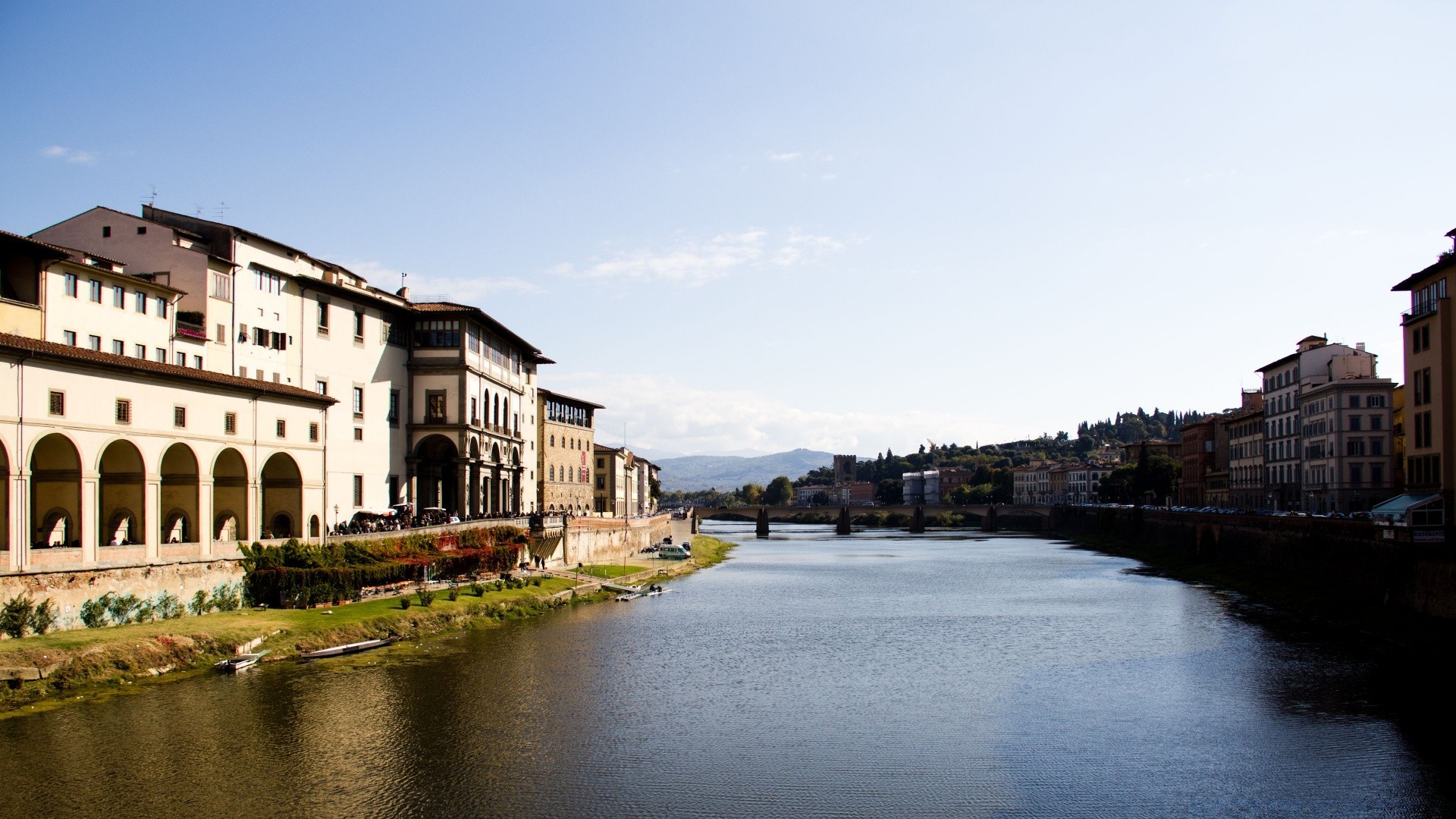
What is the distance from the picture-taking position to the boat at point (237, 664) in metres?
33.8

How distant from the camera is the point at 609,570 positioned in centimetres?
7406

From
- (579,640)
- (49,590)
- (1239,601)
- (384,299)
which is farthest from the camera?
(384,299)

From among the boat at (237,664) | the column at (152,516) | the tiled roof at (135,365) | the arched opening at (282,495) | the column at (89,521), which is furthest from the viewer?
the arched opening at (282,495)

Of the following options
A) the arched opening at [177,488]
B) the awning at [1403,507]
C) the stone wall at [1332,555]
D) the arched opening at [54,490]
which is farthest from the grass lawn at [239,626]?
the awning at [1403,507]

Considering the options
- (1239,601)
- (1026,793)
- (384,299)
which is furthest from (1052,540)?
(1026,793)

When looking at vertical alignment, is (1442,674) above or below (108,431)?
below

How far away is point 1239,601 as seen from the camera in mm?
57875

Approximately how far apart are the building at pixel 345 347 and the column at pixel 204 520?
8054mm

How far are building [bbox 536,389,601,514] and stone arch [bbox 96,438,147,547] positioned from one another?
4846 cm

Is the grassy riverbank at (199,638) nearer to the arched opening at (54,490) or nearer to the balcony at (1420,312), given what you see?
the arched opening at (54,490)

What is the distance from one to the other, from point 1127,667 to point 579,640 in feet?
72.0

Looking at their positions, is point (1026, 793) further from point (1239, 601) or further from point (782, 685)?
Result: point (1239, 601)

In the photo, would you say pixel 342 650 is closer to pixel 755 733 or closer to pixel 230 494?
pixel 230 494

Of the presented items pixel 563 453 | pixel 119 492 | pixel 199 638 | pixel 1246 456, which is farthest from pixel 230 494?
pixel 1246 456
